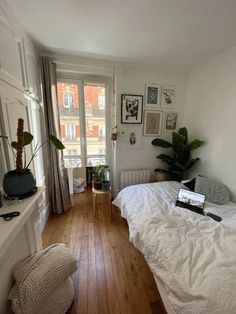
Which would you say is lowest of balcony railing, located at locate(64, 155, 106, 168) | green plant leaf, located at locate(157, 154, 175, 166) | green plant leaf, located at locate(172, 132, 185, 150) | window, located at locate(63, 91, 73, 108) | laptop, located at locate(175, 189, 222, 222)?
laptop, located at locate(175, 189, 222, 222)

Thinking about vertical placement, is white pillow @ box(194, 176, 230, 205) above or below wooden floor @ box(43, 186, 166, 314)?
above

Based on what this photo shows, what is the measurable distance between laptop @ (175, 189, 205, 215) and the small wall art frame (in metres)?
1.70

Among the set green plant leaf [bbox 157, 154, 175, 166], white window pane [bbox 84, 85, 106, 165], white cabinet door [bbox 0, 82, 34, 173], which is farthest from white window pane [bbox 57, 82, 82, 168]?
green plant leaf [bbox 157, 154, 175, 166]

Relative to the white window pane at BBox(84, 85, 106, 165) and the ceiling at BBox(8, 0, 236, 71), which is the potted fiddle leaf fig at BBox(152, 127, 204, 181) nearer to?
the white window pane at BBox(84, 85, 106, 165)

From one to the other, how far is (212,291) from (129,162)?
85.0 inches

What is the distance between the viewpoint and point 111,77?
2.85m

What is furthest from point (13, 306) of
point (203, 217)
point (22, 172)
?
point (203, 217)

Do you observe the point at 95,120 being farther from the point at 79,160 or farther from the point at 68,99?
the point at 79,160

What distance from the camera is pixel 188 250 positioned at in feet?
3.74

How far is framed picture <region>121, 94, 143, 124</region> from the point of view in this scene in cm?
264

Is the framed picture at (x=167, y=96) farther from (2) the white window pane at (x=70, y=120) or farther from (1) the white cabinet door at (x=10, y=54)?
(1) the white cabinet door at (x=10, y=54)

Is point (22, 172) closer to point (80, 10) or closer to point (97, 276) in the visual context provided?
point (97, 276)

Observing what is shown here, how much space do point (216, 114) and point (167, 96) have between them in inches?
36.4

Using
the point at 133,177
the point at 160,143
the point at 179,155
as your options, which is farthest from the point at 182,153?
the point at 133,177
